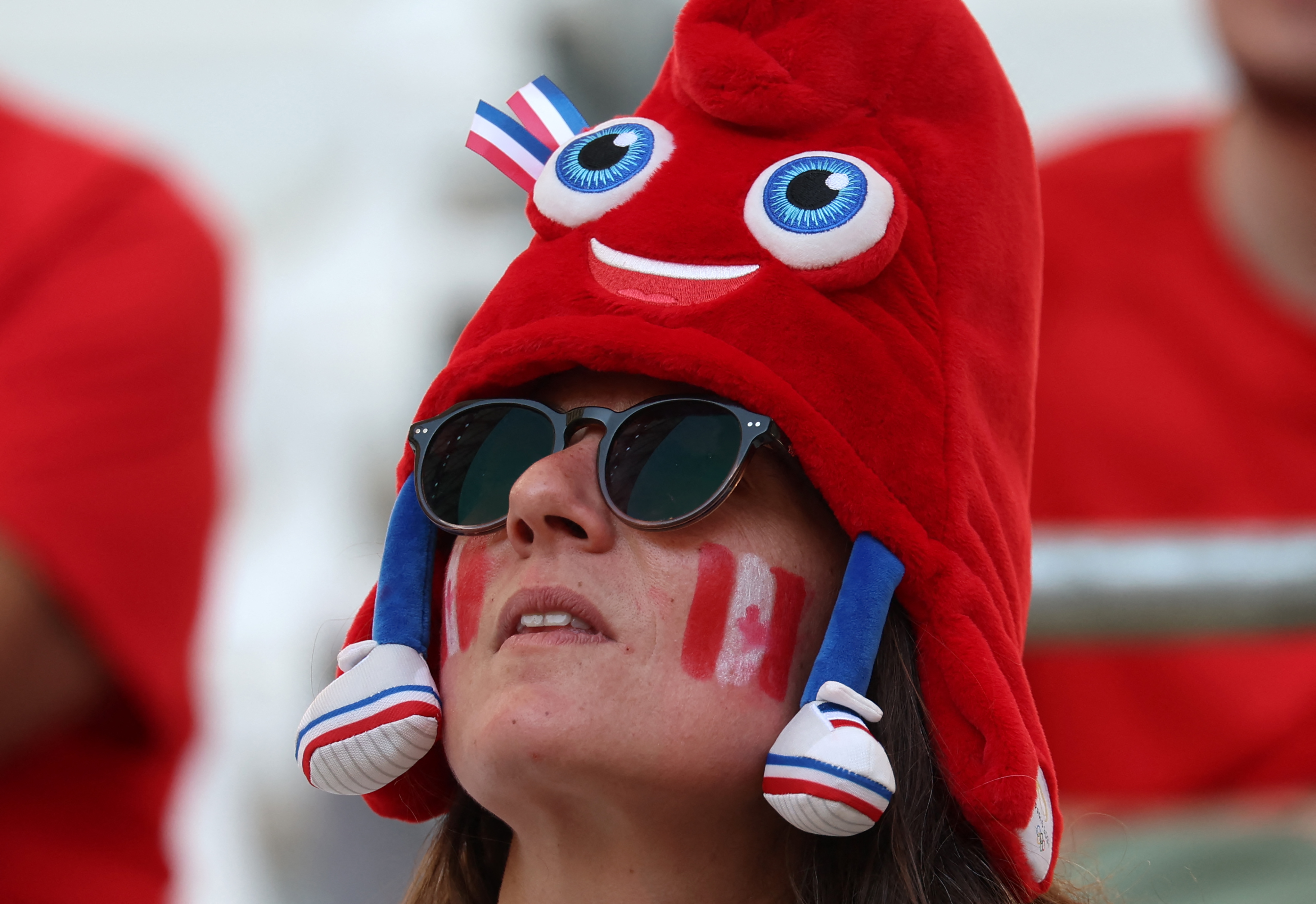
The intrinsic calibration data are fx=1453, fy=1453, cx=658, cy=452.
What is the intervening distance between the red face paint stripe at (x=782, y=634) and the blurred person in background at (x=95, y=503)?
4.04 ft

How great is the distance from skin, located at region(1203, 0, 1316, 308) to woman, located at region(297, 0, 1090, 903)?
1597mm

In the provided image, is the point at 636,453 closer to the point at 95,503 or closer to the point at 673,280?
the point at 673,280

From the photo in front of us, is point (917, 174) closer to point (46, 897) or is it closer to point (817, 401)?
point (817, 401)

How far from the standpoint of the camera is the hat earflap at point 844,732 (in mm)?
1477

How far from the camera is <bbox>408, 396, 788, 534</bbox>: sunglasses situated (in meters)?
1.61

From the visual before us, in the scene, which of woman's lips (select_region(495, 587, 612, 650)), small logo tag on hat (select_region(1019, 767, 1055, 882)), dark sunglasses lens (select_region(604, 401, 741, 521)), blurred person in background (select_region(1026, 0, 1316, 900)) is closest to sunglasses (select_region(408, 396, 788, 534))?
dark sunglasses lens (select_region(604, 401, 741, 521))

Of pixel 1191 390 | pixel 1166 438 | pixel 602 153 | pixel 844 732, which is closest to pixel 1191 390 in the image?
pixel 1191 390

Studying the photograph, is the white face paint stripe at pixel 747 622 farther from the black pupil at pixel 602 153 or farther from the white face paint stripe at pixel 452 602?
the black pupil at pixel 602 153

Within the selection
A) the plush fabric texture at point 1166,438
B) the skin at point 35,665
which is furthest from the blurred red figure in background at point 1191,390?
the skin at point 35,665

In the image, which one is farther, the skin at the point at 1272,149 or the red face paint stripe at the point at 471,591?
the skin at the point at 1272,149

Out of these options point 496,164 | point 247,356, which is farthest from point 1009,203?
point 247,356

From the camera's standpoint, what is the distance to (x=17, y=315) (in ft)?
8.07

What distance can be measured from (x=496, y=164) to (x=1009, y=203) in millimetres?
680

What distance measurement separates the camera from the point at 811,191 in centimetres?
167
